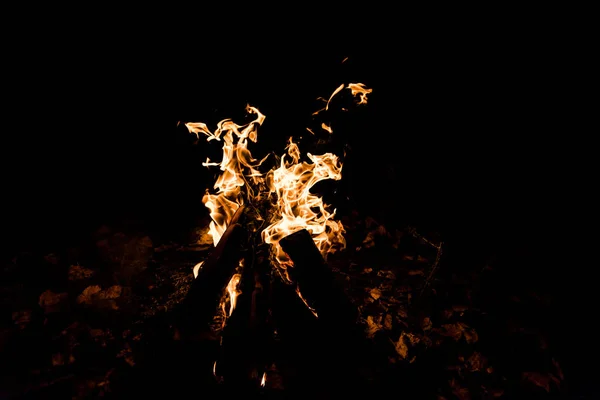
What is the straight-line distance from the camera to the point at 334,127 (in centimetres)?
567

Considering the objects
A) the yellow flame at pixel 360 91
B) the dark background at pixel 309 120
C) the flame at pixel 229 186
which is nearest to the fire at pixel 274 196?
the flame at pixel 229 186

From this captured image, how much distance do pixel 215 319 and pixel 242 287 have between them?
1.54ft

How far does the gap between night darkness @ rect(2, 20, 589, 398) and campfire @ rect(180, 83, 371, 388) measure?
1363 millimetres

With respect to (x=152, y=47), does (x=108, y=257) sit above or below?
below

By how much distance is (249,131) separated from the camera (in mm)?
4004

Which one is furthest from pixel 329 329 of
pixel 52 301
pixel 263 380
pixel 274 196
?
pixel 52 301

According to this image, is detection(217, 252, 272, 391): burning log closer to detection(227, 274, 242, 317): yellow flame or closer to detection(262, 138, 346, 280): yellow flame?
detection(227, 274, 242, 317): yellow flame

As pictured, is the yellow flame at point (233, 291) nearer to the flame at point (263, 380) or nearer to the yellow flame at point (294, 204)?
the yellow flame at point (294, 204)

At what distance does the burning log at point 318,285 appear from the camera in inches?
107

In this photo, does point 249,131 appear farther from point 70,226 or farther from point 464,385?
point 464,385

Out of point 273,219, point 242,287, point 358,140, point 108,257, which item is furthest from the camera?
point 358,140

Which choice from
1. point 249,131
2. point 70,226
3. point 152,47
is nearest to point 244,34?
point 152,47

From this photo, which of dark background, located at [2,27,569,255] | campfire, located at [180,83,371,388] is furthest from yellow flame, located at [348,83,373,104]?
campfire, located at [180,83,371,388]

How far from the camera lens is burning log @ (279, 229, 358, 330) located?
271 centimetres
